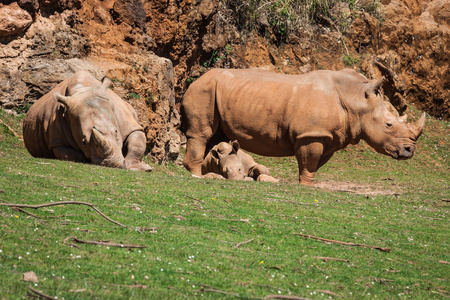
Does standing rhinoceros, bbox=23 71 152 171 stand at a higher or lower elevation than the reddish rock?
lower

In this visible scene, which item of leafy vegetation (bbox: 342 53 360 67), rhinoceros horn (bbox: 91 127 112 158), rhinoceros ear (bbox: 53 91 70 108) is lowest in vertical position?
leafy vegetation (bbox: 342 53 360 67)

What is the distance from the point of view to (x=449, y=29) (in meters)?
25.9

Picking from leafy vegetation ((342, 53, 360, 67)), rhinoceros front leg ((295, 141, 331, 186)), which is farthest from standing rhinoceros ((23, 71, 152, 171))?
leafy vegetation ((342, 53, 360, 67))

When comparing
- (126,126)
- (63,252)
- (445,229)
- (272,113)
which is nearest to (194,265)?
(63,252)

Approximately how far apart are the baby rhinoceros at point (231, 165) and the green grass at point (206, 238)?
4.92 ft

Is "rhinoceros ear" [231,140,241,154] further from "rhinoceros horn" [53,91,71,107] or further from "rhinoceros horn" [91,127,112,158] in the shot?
"rhinoceros horn" [53,91,71,107]

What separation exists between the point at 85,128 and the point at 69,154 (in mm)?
678

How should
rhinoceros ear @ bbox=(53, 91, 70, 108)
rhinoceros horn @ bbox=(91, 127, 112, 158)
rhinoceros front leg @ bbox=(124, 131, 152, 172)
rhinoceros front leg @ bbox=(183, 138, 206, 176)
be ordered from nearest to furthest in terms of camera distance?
rhinoceros horn @ bbox=(91, 127, 112, 158)
rhinoceros ear @ bbox=(53, 91, 70, 108)
rhinoceros front leg @ bbox=(124, 131, 152, 172)
rhinoceros front leg @ bbox=(183, 138, 206, 176)

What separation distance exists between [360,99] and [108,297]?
30.9 ft

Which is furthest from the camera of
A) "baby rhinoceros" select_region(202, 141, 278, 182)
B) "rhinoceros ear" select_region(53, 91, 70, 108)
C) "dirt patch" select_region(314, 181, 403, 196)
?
"dirt patch" select_region(314, 181, 403, 196)

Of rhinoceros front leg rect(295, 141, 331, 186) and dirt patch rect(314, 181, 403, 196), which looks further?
dirt patch rect(314, 181, 403, 196)

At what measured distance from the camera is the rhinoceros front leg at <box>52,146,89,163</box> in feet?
34.1

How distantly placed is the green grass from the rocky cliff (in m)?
4.12

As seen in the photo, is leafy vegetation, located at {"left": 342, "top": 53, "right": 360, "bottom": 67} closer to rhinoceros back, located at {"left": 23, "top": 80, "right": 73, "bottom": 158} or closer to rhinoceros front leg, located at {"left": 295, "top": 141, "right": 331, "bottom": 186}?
rhinoceros front leg, located at {"left": 295, "top": 141, "right": 331, "bottom": 186}
